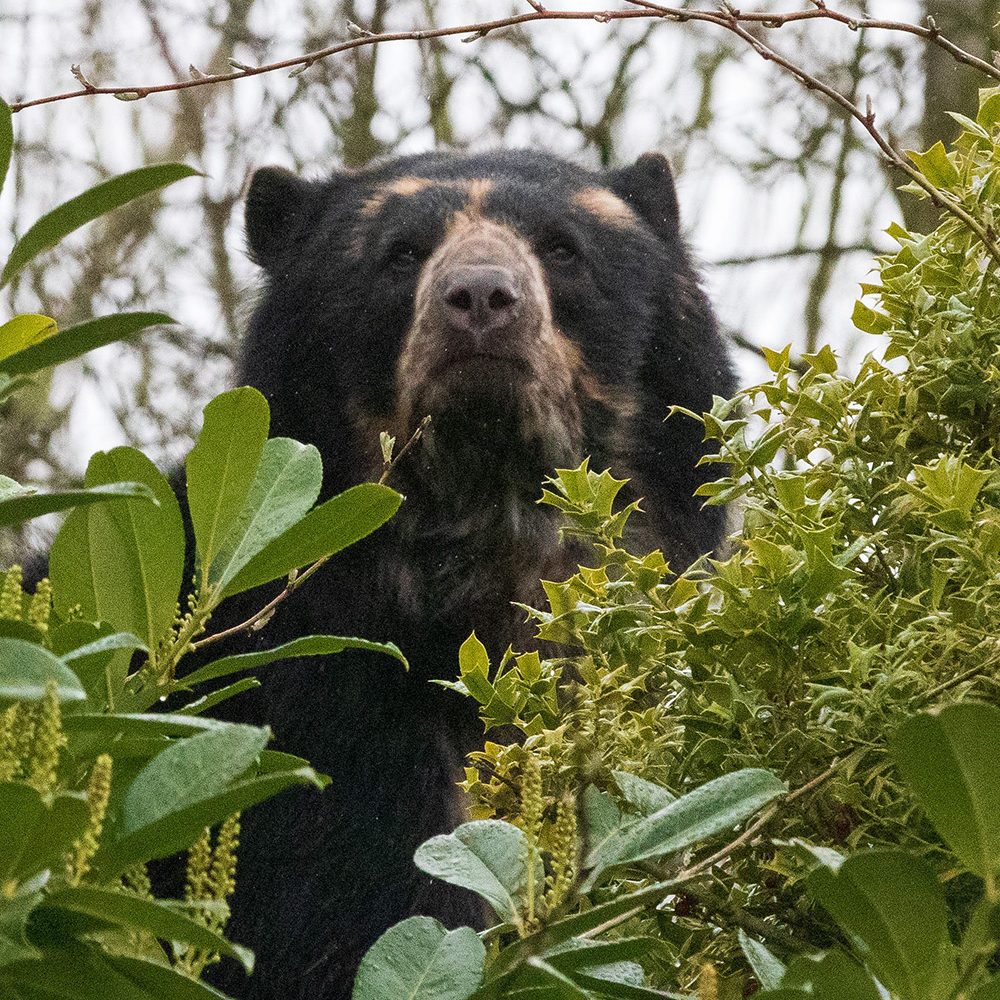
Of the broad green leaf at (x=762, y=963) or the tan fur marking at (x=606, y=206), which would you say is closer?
the broad green leaf at (x=762, y=963)

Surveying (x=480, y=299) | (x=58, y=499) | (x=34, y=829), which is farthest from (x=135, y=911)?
(x=480, y=299)

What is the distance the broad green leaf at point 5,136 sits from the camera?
3.29 feet

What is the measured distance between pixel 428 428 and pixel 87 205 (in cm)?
342

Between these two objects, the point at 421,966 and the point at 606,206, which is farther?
the point at 606,206

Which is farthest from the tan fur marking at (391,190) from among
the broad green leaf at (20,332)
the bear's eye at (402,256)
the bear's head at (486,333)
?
the broad green leaf at (20,332)

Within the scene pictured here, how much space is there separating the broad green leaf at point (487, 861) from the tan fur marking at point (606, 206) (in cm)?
398

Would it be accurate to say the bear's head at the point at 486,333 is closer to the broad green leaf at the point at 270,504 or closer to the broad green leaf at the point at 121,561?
the broad green leaf at the point at 270,504

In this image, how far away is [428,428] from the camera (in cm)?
441

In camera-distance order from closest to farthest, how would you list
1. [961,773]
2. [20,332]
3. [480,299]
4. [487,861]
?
[961,773], [487,861], [20,332], [480,299]

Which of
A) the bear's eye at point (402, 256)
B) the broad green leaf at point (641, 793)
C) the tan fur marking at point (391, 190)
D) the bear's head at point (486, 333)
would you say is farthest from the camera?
the tan fur marking at point (391, 190)

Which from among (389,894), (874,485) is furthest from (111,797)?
(389,894)

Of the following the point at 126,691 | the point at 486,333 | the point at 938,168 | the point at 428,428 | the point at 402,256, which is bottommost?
the point at 126,691

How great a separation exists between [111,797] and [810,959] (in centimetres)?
43

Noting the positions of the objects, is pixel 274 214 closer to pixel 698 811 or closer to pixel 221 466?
pixel 221 466
